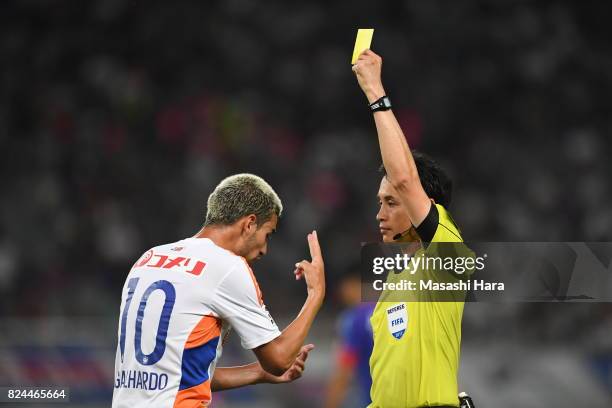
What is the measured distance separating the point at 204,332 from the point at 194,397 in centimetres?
28

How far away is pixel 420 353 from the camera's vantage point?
386 centimetres

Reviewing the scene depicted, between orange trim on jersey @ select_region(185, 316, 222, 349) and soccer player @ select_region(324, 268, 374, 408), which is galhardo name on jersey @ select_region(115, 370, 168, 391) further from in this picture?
soccer player @ select_region(324, 268, 374, 408)

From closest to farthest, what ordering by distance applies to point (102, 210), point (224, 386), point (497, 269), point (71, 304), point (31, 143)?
point (224, 386)
point (497, 269)
point (71, 304)
point (102, 210)
point (31, 143)

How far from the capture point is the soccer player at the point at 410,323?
3691 millimetres

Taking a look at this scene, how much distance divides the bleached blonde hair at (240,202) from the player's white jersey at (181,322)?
16 centimetres

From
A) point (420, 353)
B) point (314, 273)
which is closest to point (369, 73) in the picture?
point (314, 273)

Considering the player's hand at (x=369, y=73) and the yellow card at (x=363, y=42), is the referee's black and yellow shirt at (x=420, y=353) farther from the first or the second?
the yellow card at (x=363, y=42)

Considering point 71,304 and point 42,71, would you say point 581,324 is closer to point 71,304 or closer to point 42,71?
point 71,304

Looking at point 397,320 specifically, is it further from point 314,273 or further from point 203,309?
point 203,309

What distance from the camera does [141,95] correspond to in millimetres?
13406

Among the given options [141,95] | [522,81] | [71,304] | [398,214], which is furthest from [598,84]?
[398,214]

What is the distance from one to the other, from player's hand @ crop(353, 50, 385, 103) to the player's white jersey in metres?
0.96

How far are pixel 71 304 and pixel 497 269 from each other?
6.58 metres

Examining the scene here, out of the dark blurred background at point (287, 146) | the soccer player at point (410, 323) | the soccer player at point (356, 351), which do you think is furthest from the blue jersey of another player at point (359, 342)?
the soccer player at point (410, 323)
